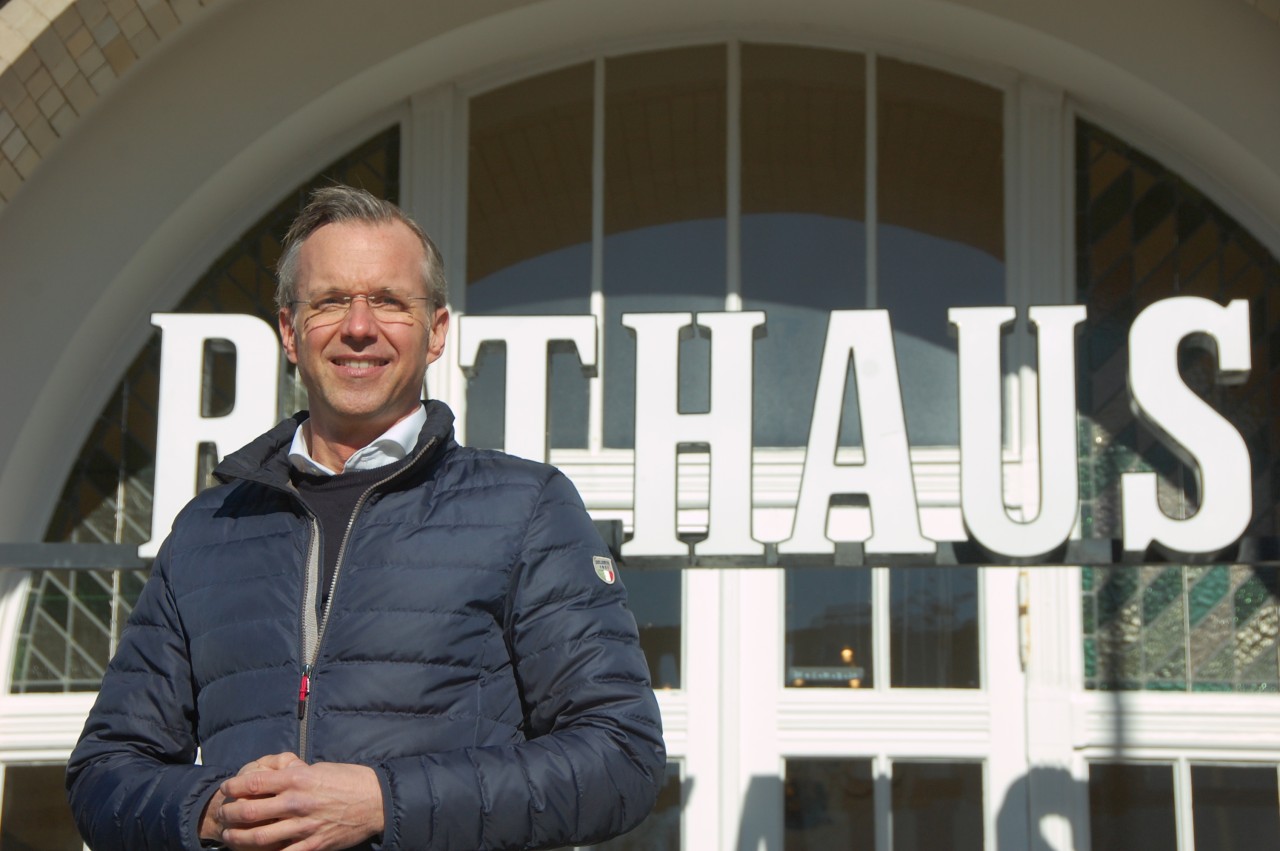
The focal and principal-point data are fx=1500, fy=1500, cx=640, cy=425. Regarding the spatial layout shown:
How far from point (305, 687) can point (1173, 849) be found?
4110 millimetres

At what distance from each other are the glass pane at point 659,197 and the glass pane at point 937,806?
5.04 feet

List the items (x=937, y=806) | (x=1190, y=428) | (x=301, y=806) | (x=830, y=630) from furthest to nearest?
(x=830, y=630) → (x=937, y=806) → (x=1190, y=428) → (x=301, y=806)

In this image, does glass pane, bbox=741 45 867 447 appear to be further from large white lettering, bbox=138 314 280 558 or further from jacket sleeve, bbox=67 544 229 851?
jacket sleeve, bbox=67 544 229 851

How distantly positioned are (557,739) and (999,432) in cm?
292

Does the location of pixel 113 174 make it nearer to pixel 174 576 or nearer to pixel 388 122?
pixel 388 122

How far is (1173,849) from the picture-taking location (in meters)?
4.93

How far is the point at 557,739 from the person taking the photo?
5.00 ft

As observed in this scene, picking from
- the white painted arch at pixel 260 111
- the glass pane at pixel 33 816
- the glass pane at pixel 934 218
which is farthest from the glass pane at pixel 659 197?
the glass pane at pixel 33 816

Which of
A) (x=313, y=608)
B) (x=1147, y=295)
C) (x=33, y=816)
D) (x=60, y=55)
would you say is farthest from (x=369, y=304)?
(x=33, y=816)

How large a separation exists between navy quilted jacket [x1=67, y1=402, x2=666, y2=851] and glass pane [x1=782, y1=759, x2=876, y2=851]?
3.62 meters

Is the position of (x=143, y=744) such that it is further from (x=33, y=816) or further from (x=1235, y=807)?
(x=1235, y=807)

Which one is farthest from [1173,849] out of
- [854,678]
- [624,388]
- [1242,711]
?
[624,388]

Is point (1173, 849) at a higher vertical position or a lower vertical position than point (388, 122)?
lower

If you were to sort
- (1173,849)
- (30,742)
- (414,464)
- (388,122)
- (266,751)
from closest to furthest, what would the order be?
(266,751) < (414,464) < (1173,849) < (30,742) < (388,122)
